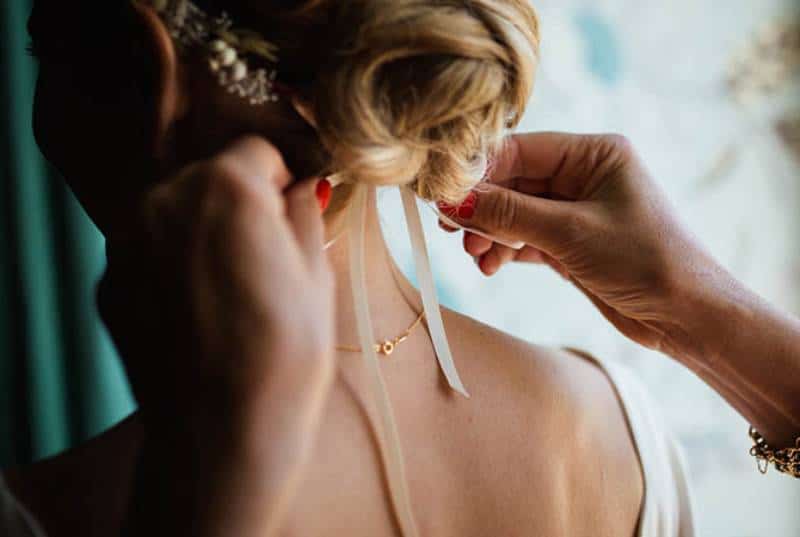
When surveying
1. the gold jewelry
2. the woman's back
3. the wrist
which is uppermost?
the wrist

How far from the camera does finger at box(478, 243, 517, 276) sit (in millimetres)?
1117

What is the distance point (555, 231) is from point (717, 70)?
1.16 meters

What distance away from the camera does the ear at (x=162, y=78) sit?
689 millimetres

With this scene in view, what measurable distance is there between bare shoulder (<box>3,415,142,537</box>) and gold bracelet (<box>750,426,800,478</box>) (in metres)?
0.78

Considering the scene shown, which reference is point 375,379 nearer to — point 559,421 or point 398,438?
point 398,438

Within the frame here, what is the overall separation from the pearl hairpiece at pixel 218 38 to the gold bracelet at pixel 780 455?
2.56ft

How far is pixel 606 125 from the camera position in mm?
1788

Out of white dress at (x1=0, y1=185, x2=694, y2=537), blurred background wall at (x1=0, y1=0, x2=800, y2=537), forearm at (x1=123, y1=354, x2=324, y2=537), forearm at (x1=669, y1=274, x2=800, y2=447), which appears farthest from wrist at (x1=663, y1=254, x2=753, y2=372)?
blurred background wall at (x1=0, y1=0, x2=800, y2=537)

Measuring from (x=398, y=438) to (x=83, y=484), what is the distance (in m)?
0.35

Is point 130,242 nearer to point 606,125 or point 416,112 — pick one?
point 416,112

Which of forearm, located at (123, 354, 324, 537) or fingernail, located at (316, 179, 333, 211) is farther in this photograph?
fingernail, located at (316, 179, 333, 211)

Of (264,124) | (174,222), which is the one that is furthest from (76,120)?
(174,222)

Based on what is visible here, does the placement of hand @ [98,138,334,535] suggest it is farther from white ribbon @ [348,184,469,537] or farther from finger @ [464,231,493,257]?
finger @ [464,231,493,257]

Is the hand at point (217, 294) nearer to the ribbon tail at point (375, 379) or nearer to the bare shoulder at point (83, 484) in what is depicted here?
the ribbon tail at point (375, 379)
